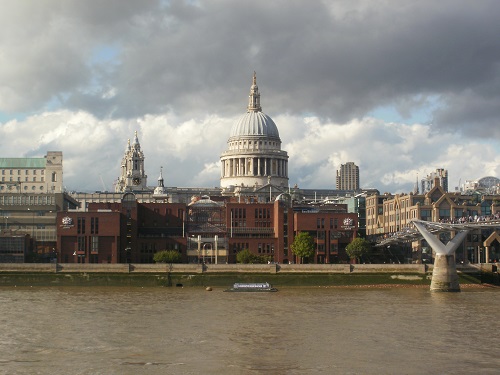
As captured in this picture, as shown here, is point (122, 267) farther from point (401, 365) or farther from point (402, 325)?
point (401, 365)

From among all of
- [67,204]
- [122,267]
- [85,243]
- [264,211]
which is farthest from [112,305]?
[67,204]

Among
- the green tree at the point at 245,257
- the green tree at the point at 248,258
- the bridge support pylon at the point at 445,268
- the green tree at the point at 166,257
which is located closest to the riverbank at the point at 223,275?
the bridge support pylon at the point at 445,268

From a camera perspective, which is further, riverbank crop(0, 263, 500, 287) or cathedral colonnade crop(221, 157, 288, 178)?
cathedral colonnade crop(221, 157, 288, 178)

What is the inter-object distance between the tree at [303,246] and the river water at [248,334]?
108 feet

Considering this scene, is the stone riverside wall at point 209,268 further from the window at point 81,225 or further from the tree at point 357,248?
the tree at point 357,248

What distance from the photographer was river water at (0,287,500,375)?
43156 mm

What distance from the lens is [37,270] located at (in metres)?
103

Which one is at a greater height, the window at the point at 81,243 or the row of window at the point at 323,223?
the row of window at the point at 323,223

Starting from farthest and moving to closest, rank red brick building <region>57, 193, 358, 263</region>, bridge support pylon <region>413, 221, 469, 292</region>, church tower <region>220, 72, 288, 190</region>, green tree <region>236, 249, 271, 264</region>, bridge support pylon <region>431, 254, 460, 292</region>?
1. church tower <region>220, 72, 288, 190</region>
2. red brick building <region>57, 193, 358, 263</region>
3. green tree <region>236, 249, 271, 264</region>
4. bridge support pylon <region>413, 221, 469, 292</region>
5. bridge support pylon <region>431, 254, 460, 292</region>

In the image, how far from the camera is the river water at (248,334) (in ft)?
142

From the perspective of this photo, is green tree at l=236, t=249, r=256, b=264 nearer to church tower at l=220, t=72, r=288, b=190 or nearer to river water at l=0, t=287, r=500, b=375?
river water at l=0, t=287, r=500, b=375

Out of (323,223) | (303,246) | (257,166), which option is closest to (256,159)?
(257,166)

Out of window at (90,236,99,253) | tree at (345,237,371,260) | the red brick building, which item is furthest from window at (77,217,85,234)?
tree at (345,237,371,260)

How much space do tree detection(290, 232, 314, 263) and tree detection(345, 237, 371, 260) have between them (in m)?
4.26
